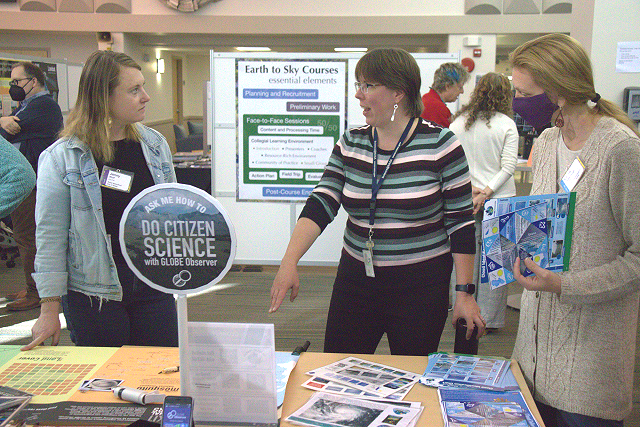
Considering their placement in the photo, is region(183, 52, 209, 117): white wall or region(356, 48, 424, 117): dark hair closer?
region(356, 48, 424, 117): dark hair

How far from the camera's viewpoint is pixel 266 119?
4.48 metres

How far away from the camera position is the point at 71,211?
175 centimetres

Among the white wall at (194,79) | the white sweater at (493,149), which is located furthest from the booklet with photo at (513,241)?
the white wall at (194,79)

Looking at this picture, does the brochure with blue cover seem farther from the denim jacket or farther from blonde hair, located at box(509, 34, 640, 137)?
the denim jacket

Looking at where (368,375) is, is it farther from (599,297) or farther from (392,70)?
(392,70)

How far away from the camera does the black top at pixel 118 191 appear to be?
1784 mm

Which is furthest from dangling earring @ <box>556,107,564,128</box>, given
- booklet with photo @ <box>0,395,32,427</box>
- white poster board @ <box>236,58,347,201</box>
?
white poster board @ <box>236,58,347,201</box>

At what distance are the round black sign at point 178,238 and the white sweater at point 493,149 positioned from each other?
9.08 feet

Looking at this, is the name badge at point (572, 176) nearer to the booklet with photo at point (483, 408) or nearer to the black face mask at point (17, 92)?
the booklet with photo at point (483, 408)

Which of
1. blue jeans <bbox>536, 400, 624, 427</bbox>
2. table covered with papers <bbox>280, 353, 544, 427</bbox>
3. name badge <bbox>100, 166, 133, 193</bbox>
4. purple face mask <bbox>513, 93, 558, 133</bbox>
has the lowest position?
blue jeans <bbox>536, 400, 624, 427</bbox>

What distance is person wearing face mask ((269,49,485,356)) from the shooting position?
1689 millimetres

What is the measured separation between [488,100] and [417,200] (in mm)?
2125

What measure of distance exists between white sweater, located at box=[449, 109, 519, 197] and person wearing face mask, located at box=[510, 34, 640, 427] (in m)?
2.13

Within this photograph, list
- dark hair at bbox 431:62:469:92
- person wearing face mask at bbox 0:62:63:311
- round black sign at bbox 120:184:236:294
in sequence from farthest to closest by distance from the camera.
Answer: person wearing face mask at bbox 0:62:63:311
dark hair at bbox 431:62:469:92
round black sign at bbox 120:184:236:294
